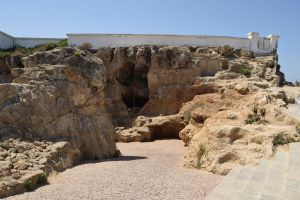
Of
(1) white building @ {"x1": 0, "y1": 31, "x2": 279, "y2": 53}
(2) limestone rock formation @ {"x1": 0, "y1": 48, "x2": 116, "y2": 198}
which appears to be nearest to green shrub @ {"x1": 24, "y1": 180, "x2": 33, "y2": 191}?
(2) limestone rock formation @ {"x1": 0, "y1": 48, "x2": 116, "y2": 198}

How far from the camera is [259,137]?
10.5 metres

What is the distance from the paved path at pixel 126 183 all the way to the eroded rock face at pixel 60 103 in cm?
180

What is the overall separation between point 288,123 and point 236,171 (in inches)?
161

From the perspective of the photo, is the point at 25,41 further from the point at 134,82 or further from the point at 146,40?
the point at 134,82

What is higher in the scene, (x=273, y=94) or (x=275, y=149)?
(x=273, y=94)

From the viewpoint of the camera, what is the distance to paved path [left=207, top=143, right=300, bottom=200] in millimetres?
6773

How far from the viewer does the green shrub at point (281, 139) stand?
33.2ft

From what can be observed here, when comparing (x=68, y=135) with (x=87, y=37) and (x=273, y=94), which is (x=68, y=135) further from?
(x=87, y=37)

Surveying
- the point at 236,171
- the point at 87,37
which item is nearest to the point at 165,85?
the point at 87,37

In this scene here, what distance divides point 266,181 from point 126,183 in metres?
3.49

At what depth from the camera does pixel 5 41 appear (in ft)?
94.6

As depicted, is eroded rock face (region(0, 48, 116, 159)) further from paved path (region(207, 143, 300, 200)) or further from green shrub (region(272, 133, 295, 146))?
green shrub (region(272, 133, 295, 146))

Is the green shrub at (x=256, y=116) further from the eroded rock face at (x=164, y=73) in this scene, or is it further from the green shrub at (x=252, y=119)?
the eroded rock face at (x=164, y=73)

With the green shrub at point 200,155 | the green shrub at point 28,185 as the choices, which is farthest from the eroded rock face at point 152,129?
the green shrub at point 28,185
